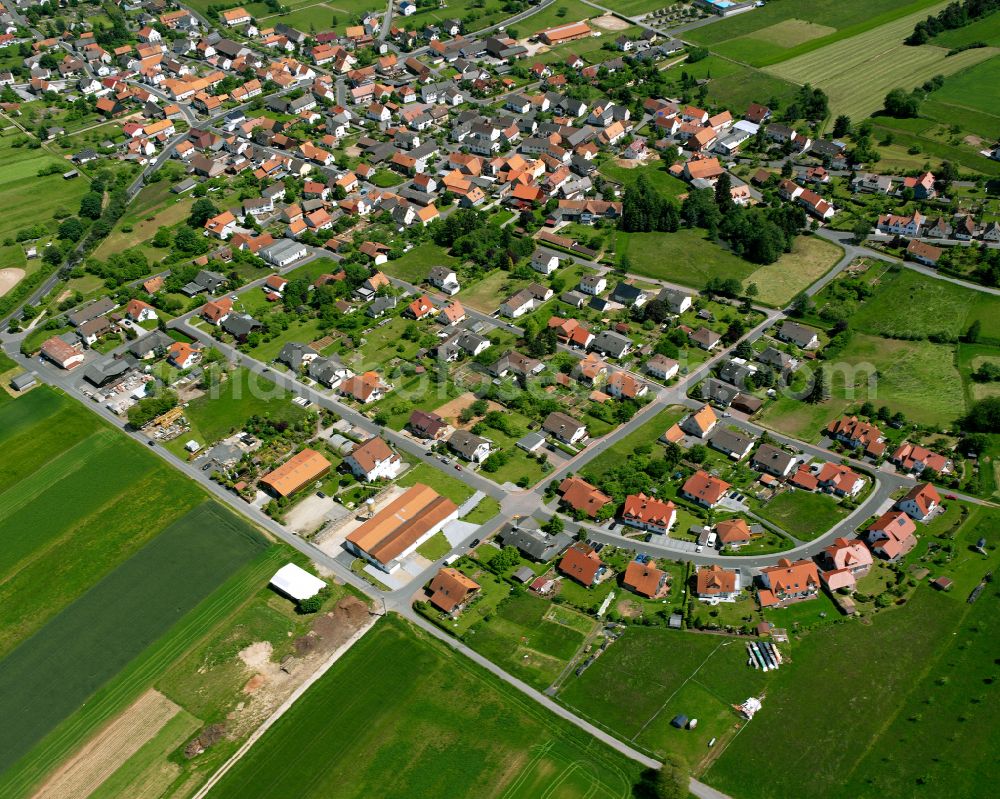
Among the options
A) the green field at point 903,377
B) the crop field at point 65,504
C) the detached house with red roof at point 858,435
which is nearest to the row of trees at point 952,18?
the green field at point 903,377

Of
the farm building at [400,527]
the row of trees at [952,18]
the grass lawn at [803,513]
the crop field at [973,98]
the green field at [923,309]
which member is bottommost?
the grass lawn at [803,513]

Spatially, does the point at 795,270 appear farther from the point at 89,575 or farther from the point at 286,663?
the point at 89,575

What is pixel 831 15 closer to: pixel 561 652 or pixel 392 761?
pixel 561 652

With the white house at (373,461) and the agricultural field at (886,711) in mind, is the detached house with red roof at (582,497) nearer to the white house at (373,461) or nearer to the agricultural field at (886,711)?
the white house at (373,461)

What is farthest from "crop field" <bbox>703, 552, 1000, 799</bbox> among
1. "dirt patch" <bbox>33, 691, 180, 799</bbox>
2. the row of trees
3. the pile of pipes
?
the row of trees

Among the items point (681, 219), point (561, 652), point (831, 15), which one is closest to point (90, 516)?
point (561, 652)

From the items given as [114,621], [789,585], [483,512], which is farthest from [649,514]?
[114,621]

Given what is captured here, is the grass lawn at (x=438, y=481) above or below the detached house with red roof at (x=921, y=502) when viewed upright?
below
